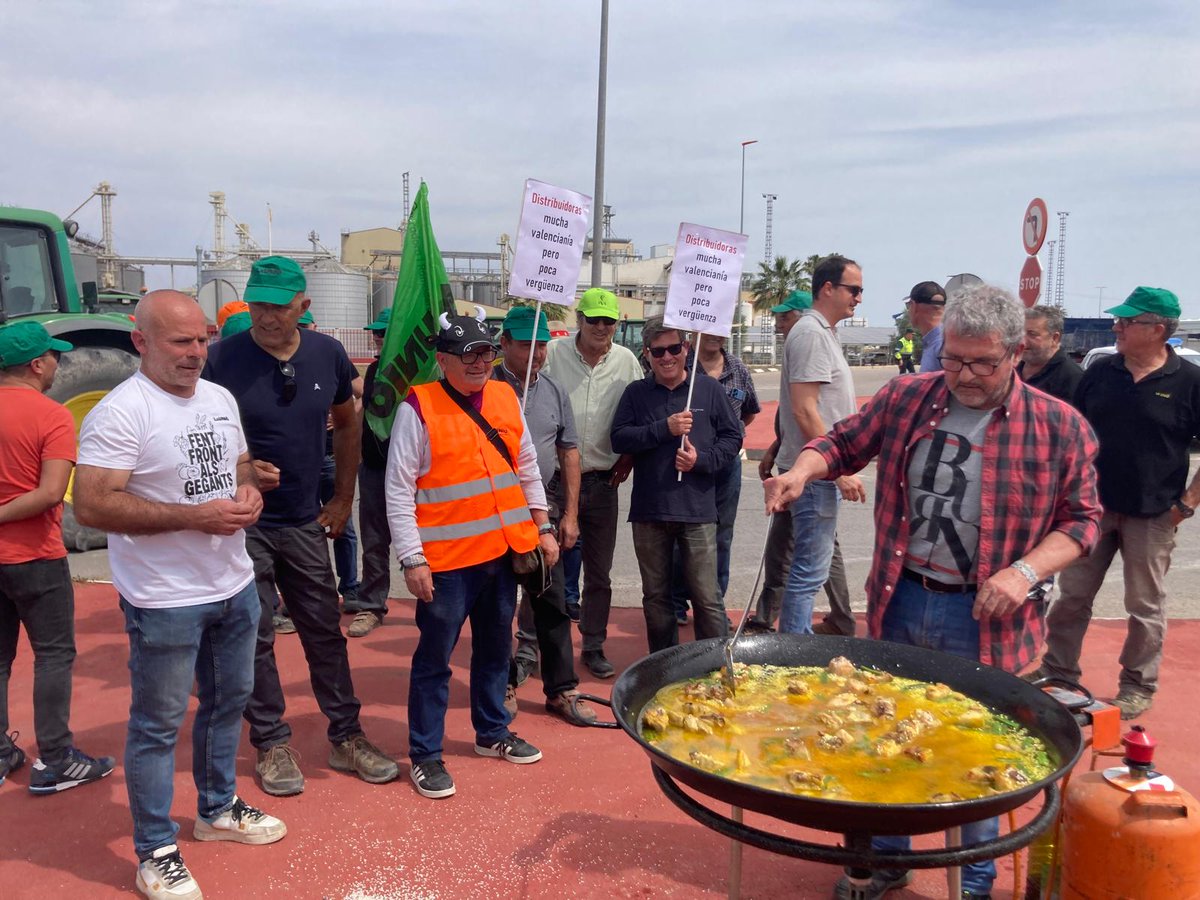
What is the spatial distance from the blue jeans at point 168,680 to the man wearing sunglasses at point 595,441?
2.24 meters

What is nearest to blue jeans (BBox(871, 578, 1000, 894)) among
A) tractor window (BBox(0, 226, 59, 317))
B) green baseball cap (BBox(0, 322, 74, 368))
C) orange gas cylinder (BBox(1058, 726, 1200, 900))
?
orange gas cylinder (BBox(1058, 726, 1200, 900))

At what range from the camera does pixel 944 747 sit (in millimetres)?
2445

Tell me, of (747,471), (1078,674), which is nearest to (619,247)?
(747,471)

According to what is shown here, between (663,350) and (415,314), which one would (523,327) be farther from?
(663,350)

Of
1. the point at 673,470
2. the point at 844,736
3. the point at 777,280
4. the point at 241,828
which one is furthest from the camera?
the point at 777,280

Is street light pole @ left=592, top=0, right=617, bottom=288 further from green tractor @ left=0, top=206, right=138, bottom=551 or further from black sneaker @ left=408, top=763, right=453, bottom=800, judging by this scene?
black sneaker @ left=408, top=763, right=453, bottom=800

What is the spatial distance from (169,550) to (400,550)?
0.95 metres

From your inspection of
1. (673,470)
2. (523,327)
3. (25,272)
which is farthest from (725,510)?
(25,272)

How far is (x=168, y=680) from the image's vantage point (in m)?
3.17

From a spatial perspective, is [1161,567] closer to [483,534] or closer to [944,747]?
[944,747]

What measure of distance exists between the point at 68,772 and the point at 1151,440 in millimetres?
5149

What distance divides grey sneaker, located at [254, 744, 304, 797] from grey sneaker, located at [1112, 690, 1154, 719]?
3931 mm

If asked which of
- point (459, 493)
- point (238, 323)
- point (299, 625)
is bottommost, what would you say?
point (299, 625)

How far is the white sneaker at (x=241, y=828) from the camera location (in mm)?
3562
